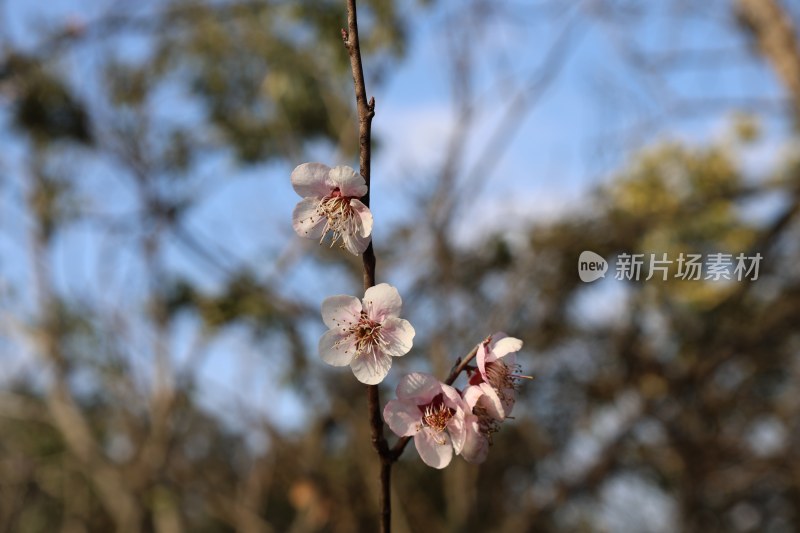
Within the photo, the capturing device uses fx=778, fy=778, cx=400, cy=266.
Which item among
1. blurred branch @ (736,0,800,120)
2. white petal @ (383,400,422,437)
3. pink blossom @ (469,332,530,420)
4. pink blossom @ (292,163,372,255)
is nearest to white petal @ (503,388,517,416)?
pink blossom @ (469,332,530,420)

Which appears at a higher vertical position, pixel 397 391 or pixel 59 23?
pixel 59 23

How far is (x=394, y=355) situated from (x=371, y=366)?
0.04 m

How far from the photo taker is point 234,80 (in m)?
6.25

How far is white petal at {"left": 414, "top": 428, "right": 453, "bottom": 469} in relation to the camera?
0.94 m

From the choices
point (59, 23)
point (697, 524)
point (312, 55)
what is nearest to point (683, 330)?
point (697, 524)

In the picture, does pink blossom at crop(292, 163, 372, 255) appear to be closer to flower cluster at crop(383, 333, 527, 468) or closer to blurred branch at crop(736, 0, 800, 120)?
flower cluster at crop(383, 333, 527, 468)

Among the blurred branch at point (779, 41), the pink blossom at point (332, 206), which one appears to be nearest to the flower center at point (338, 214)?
the pink blossom at point (332, 206)

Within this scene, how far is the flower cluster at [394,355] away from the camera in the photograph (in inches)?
36.0

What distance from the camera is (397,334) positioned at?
3.18ft

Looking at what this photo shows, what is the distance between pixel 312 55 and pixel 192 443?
5211 mm

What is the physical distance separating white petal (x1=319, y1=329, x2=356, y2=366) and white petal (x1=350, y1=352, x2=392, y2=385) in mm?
16

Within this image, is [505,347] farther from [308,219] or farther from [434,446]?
[308,219]

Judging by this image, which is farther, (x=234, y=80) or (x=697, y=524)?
(x=697, y=524)

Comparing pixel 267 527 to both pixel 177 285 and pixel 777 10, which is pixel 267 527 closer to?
pixel 177 285
